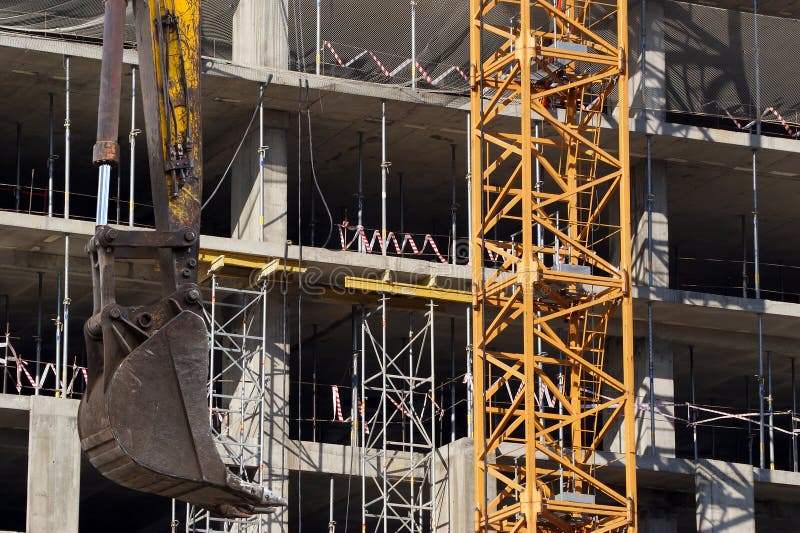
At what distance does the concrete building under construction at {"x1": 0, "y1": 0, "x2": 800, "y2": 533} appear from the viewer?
34531mm

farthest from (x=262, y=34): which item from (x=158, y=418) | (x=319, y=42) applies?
(x=158, y=418)

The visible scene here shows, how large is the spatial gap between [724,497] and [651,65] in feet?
32.3

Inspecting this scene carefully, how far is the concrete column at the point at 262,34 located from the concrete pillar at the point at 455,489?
882 cm

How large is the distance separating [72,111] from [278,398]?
305 inches

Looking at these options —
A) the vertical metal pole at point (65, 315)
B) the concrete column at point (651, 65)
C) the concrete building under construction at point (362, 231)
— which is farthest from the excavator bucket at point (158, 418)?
the concrete column at point (651, 65)

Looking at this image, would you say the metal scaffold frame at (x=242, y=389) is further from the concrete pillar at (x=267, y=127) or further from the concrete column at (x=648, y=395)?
the concrete column at (x=648, y=395)

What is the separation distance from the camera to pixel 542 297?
34219 millimetres

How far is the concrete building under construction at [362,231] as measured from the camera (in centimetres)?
3453

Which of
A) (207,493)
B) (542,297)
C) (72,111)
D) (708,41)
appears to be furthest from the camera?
(708,41)

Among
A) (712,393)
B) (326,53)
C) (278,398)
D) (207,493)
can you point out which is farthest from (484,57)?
(207,493)

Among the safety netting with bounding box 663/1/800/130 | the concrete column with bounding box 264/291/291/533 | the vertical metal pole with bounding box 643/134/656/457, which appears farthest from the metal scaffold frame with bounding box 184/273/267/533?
the safety netting with bounding box 663/1/800/130

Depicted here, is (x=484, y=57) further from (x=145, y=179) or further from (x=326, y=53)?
(x=145, y=179)

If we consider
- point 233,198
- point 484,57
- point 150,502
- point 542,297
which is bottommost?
point 150,502

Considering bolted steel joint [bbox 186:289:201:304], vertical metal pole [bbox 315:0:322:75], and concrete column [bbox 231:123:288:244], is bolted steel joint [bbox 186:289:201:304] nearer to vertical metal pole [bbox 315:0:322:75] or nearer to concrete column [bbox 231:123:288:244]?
concrete column [bbox 231:123:288:244]
